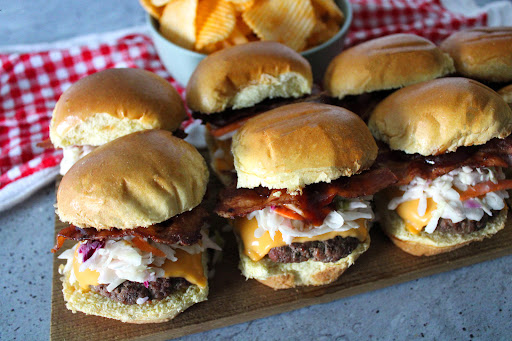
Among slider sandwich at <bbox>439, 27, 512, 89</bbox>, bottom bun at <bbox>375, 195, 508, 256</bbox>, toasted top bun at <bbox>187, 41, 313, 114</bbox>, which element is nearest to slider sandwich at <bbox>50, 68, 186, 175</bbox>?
toasted top bun at <bbox>187, 41, 313, 114</bbox>

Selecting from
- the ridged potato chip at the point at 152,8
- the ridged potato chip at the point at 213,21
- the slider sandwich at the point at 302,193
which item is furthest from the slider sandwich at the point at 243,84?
the ridged potato chip at the point at 152,8

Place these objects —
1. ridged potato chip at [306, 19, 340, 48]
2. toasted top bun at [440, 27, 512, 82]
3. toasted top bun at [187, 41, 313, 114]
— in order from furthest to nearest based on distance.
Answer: ridged potato chip at [306, 19, 340, 48], toasted top bun at [440, 27, 512, 82], toasted top bun at [187, 41, 313, 114]

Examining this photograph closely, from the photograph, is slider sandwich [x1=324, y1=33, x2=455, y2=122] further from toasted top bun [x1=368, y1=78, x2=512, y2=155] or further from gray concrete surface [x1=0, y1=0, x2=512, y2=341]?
gray concrete surface [x1=0, y1=0, x2=512, y2=341]

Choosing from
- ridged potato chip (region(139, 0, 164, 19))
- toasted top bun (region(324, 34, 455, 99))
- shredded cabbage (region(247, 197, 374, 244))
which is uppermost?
toasted top bun (region(324, 34, 455, 99))

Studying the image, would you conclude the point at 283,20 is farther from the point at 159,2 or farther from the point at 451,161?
the point at 451,161

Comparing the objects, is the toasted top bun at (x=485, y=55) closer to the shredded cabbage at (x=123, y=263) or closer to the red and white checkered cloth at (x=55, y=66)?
the red and white checkered cloth at (x=55, y=66)

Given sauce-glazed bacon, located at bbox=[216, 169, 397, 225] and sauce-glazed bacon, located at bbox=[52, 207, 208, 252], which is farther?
sauce-glazed bacon, located at bbox=[216, 169, 397, 225]
